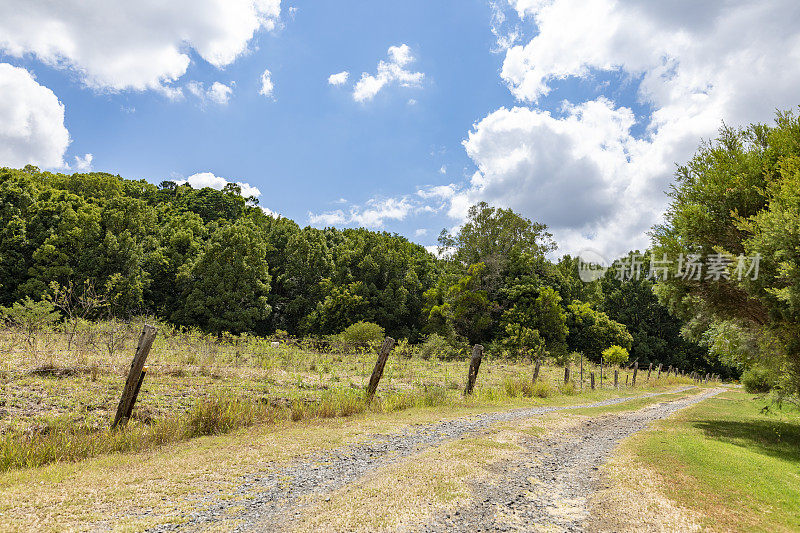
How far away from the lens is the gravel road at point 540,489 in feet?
14.9

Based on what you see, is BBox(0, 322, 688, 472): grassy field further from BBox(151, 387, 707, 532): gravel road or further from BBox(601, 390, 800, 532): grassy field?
BBox(601, 390, 800, 532): grassy field

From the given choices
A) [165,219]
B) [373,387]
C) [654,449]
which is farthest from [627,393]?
[165,219]

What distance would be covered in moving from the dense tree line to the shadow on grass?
1815 cm

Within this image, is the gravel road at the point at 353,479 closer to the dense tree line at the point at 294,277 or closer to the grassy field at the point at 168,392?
the grassy field at the point at 168,392

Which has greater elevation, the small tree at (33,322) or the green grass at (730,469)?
the small tree at (33,322)

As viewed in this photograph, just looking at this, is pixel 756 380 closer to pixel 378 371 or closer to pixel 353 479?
pixel 378 371

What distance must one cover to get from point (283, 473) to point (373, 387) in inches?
214

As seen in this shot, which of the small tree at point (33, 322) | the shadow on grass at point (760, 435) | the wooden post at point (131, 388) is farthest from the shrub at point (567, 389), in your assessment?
the small tree at point (33, 322)

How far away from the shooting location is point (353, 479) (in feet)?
19.0

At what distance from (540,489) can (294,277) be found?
1843 inches

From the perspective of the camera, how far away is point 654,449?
8.14 meters

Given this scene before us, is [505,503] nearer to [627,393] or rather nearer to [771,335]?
[771,335]

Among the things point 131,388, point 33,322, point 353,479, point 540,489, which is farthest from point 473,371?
point 33,322

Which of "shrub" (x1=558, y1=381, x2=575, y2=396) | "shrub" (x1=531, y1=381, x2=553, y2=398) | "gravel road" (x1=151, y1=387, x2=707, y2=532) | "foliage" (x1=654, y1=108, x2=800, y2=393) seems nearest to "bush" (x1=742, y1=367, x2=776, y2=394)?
"foliage" (x1=654, y1=108, x2=800, y2=393)
